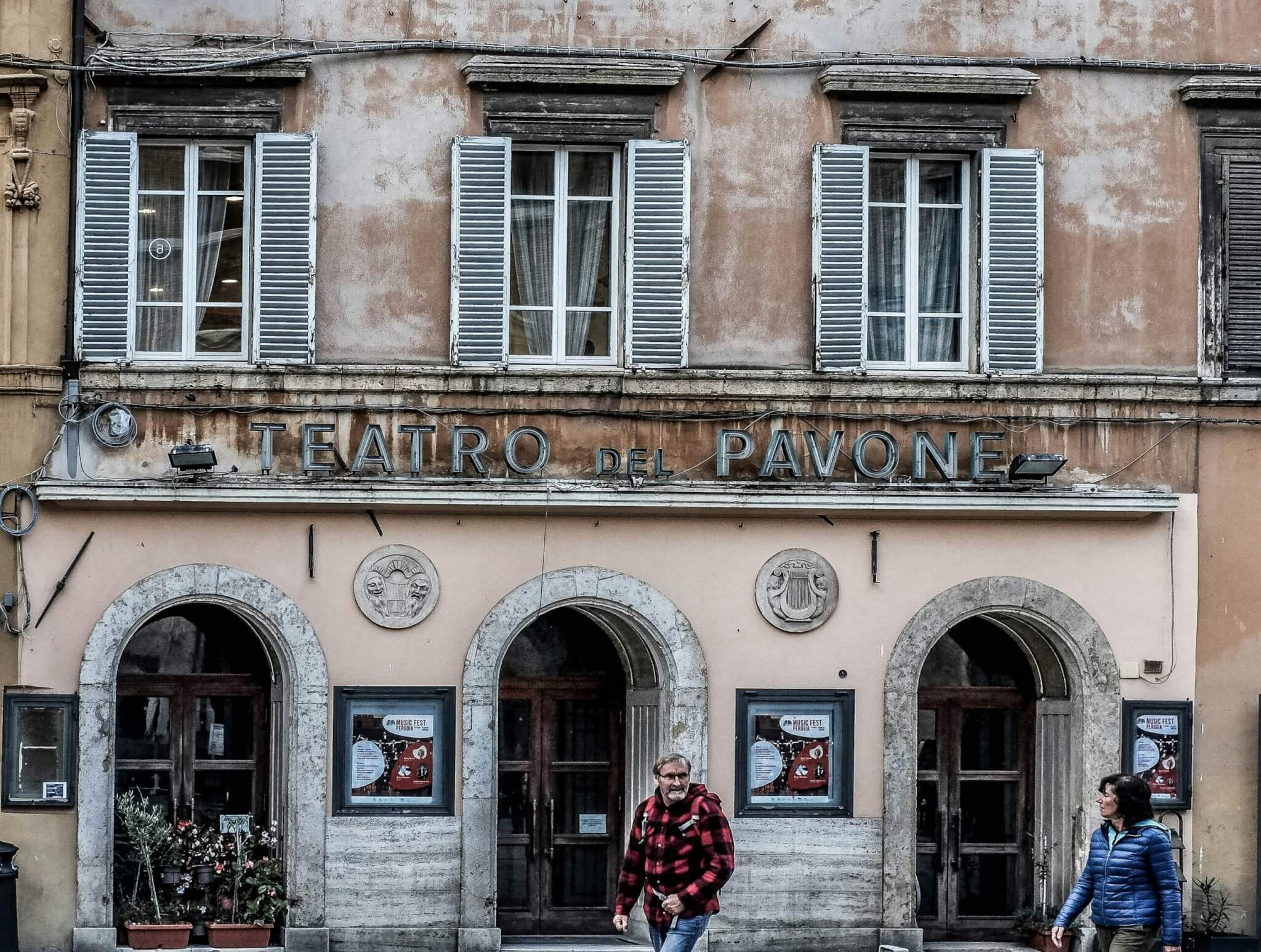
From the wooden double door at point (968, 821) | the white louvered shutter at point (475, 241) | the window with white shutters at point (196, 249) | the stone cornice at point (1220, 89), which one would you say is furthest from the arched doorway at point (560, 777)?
the stone cornice at point (1220, 89)

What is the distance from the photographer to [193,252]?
16.2 metres

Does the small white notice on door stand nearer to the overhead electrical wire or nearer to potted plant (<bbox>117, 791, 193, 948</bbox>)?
potted plant (<bbox>117, 791, 193, 948</bbox>)

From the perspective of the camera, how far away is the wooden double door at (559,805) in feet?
55.6

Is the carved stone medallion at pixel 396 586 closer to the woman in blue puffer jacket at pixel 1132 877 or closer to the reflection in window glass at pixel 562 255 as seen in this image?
the reflection in window glass at pixel 562 255

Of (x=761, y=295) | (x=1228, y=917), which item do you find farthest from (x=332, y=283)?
(x=1228, y=917)

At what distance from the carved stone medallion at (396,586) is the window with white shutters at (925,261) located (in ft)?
11.3

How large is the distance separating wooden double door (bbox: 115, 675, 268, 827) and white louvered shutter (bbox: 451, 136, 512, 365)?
3187 mm

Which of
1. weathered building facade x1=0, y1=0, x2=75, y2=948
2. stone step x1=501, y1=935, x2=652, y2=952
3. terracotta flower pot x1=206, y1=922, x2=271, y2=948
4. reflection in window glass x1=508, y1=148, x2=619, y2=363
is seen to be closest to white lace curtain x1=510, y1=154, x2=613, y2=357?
reflection in window glass x1=508, y1=148, x2=619, y2=363

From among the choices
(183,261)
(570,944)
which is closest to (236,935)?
(570,944)

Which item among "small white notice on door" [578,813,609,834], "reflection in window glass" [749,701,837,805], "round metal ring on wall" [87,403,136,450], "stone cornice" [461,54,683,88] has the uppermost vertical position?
"stone cornice" [461,54,683,88]

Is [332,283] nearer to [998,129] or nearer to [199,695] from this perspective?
[199,695]

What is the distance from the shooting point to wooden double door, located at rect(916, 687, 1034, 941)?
17250mm

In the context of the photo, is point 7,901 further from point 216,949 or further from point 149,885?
point 216,949

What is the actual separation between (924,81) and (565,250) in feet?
10.0
